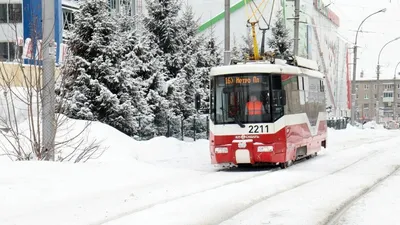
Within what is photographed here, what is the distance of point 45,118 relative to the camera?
14234 millimetres

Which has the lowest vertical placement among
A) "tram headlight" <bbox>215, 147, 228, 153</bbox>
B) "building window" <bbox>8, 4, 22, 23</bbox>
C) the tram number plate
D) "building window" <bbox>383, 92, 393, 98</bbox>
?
"tram headlight" <bbox>215, 147, 228, 153</bbox>

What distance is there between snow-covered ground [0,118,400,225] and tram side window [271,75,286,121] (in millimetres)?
1671

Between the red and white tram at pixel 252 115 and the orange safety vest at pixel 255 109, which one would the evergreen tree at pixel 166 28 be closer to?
the red and white tram at pixel 252 115

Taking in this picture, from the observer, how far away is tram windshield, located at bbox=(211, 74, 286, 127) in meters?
16.6

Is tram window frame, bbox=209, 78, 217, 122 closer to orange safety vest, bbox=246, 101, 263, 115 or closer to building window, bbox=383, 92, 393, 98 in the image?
orange safety vest, bbox=246, 101, 263, 115

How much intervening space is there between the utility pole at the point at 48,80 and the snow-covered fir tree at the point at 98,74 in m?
8.06

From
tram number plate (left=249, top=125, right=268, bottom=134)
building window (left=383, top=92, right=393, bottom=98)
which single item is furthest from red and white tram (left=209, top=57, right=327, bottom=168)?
building window (left=383, top=92, right=393, bottom=98)

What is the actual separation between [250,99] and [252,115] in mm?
490

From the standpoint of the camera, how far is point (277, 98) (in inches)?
658

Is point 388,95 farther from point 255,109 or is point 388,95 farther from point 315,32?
point 255,109

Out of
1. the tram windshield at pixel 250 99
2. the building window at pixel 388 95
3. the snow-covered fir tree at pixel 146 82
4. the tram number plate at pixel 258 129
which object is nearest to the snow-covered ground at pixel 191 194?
the tram number plate at pixel 258 129

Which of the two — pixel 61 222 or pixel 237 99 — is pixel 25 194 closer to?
pixel 61 222

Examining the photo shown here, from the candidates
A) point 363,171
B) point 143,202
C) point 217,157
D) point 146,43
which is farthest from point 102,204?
point 146,43

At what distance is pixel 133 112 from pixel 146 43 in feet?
14.9
